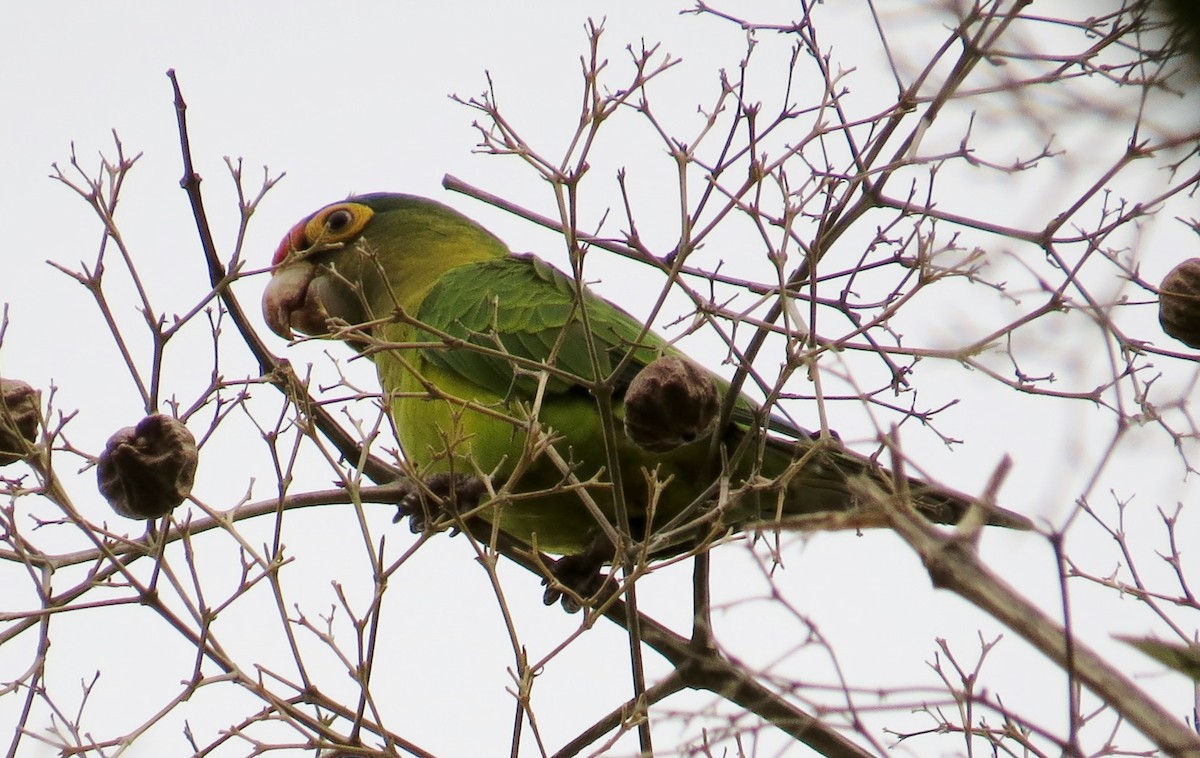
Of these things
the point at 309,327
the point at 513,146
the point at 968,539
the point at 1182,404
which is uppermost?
the point at 309,327

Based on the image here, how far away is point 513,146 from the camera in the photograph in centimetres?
297

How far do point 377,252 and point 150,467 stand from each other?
252 cm

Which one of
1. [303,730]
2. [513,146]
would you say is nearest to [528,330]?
[513,146]

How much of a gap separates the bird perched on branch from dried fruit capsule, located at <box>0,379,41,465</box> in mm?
631

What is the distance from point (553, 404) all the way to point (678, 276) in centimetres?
142

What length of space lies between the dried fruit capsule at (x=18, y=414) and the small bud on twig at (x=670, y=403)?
130 centimetres

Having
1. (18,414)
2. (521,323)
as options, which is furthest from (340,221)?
(18,414)

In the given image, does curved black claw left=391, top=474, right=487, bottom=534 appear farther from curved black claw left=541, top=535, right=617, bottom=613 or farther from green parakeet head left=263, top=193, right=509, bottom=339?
green parakeet head left=263, top=193, right=509, bottom=339

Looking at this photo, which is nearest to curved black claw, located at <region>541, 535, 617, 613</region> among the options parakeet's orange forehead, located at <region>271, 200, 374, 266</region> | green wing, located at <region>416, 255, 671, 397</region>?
green wing, located at <region>416, 255, 671, 397</region>

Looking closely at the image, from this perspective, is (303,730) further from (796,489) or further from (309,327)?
(309,327)

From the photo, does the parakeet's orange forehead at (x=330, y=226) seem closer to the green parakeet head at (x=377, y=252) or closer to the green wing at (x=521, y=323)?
the green parakeet head at (x=377, y=252)

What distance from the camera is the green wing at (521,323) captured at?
4.21 m

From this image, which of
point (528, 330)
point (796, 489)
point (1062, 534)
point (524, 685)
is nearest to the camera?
point (1062, 534)

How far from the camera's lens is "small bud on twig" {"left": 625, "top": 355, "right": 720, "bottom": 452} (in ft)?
9.27
